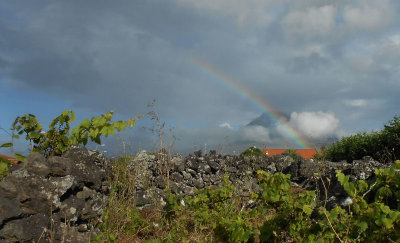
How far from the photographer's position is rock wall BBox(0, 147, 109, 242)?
404 centimetres

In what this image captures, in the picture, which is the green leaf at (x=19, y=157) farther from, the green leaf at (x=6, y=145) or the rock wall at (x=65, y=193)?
the green leaf at (x=6, y=145)

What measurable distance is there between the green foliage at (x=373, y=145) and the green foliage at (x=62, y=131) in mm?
10086

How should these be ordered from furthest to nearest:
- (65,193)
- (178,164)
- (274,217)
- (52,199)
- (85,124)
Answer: (178,164) → (85,124) → (274,217) → (65,193) → (52,199)

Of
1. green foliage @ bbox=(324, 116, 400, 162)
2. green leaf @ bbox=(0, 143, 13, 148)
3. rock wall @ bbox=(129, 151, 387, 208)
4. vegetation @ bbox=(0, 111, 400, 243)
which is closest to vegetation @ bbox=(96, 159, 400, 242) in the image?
vegetation @ bbox=(0, 111, 400, 243)

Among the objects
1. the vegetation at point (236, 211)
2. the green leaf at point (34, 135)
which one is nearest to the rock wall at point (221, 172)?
the vegetation at point (236, 211)

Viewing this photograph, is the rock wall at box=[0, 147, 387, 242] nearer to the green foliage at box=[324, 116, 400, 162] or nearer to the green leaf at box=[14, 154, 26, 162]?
the green leaf at box=[14, 154, 26, 162]

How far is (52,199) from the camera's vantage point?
4391mm

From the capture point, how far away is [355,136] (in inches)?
560

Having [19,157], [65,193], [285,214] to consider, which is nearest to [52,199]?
[65,193]

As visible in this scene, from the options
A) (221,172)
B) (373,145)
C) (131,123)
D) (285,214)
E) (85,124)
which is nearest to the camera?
(285,214)

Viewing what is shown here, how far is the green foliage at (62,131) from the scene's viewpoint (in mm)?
5371

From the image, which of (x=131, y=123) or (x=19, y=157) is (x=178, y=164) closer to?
(x=131, y=123)

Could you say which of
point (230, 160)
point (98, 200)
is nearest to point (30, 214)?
point (98, 200)

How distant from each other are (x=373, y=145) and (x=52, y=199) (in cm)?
1233
